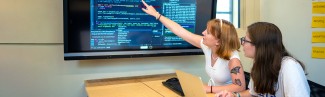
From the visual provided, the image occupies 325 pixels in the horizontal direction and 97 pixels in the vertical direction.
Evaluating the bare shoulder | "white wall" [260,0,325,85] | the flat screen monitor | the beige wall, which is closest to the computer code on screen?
the flat screen monitor

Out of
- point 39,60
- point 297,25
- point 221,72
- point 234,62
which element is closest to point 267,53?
point 234,62

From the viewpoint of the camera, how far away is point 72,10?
1.99m

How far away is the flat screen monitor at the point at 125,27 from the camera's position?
203 centimetres

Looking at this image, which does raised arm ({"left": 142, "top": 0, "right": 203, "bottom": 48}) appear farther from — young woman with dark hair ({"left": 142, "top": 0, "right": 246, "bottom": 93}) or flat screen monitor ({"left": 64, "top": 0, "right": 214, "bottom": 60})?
young woman with dark hair ({"left": 142, "top": 0, "right": 246, "bottom": 93})

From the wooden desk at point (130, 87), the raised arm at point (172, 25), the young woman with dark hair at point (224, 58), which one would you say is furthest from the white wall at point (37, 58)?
the young woman with dark hair at point (224, 58)

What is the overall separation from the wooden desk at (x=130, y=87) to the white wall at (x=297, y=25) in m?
1.27

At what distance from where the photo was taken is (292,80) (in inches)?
50.3

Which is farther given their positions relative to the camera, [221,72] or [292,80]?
[221,72]

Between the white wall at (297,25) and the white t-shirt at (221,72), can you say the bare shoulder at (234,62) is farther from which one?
the white wall at (297,25)

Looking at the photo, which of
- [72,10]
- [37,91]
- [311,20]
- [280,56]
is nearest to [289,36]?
[311,20]

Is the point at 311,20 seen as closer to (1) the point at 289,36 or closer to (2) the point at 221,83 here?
(1) the point at 289,36

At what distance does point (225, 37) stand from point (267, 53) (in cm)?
41

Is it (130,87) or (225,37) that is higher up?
(225,37)

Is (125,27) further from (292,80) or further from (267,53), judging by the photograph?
(292,80)
